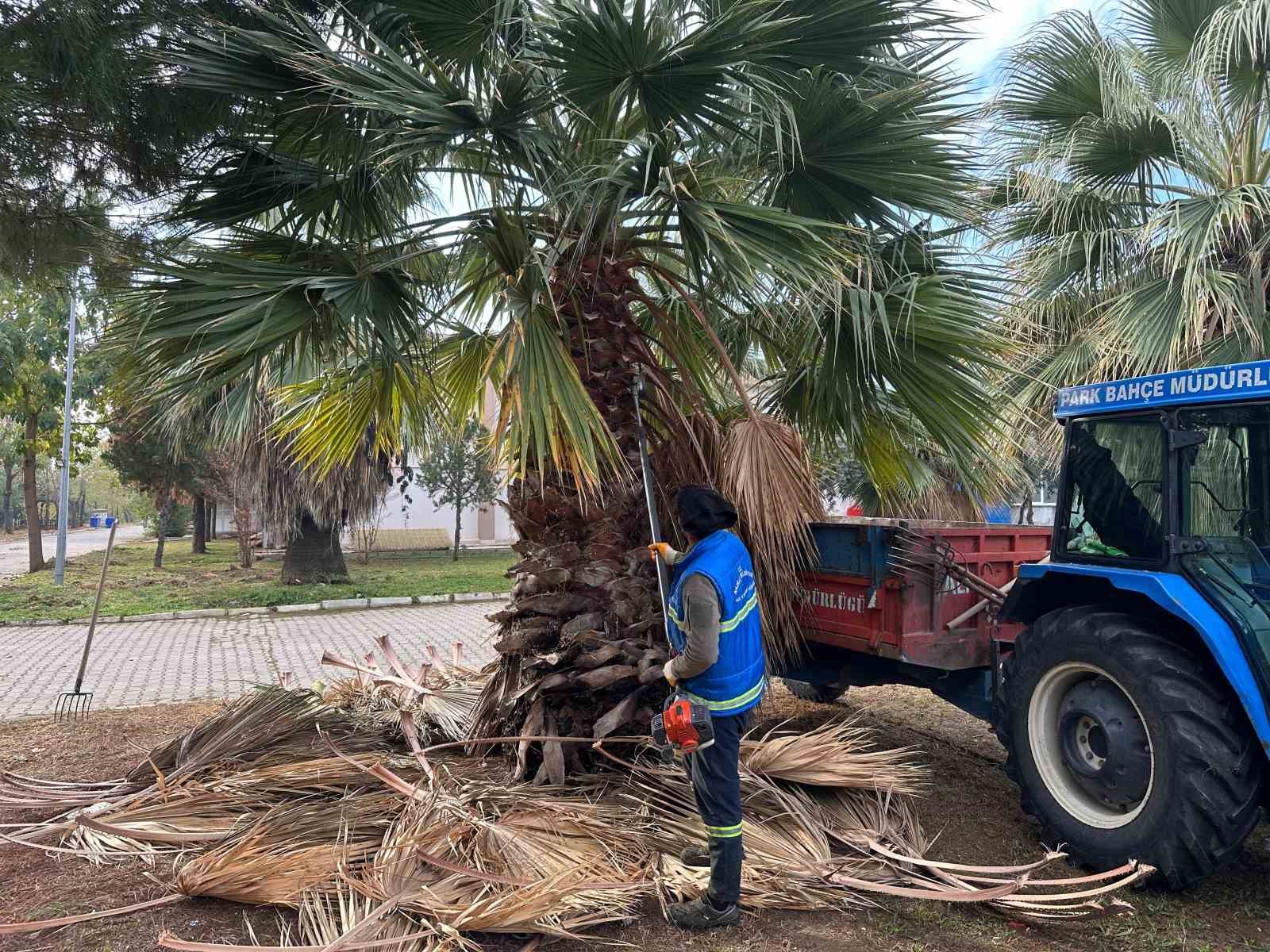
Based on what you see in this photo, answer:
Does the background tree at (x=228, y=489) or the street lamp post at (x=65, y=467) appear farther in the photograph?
the background tree at (x=228, y=489)

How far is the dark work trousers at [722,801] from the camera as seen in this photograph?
11.9 ft

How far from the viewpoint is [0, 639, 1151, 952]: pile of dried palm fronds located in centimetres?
347

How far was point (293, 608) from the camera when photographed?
1488 centimetres

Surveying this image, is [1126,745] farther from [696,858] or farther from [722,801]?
[696,858]

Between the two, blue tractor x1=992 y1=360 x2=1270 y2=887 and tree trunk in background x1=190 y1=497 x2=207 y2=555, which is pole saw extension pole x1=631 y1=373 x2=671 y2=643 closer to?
blue tractor x1=992 y1=360 x2=1270 y2=887

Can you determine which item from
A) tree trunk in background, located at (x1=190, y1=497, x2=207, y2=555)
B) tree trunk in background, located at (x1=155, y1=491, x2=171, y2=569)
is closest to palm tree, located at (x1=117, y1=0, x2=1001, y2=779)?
tree trunk in background, located at (x1=155, y1=491, x2=171, y2=569)

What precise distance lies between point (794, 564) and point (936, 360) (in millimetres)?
1670

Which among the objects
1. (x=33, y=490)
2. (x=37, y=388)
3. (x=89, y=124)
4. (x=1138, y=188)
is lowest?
(x=33, y=490)

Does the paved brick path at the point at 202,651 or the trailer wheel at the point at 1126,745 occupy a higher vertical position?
the trailer wheel at the point at 1126,745

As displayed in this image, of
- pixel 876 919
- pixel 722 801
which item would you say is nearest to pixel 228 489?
pixel 722 801

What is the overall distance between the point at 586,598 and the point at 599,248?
2.11 meters

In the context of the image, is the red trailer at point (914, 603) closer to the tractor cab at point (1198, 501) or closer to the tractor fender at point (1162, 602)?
the tractor fender at point (1162, 602)

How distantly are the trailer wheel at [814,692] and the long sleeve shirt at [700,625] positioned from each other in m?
3.88

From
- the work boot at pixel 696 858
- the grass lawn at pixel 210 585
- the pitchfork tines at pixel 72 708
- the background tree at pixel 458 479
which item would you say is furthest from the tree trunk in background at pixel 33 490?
the work boot at pixel 696 858
